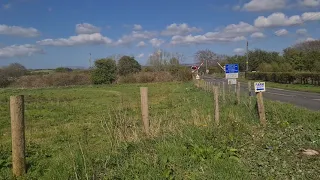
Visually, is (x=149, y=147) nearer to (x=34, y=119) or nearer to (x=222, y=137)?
(x=222, y=137)

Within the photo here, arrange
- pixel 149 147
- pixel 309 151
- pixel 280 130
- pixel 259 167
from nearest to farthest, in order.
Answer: pixel 259 167 → pixel 309 151 → pixel 149 147 → pixel 280 130

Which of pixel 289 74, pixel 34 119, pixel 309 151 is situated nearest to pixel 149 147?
pixel 309 151

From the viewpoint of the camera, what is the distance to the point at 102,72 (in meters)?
67.9

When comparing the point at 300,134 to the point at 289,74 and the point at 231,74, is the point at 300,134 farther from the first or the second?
the point at 289,74

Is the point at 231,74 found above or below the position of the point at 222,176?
above

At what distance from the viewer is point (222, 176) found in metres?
5.26

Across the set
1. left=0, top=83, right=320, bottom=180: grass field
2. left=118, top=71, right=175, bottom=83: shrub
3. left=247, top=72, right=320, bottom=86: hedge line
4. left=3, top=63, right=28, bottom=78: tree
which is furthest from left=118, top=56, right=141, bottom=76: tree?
left=0, top=83, right=320, bottom=180: grass field

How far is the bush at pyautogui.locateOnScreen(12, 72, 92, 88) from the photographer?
66625mm

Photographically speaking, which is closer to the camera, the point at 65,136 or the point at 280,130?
the point at 280,130

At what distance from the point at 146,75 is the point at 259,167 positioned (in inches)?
2451

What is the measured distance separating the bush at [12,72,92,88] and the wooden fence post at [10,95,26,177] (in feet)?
209

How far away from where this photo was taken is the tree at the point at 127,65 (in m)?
78.0

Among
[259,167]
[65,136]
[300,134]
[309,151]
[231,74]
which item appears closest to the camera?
[259,167]

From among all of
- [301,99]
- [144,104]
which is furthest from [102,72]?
[144,104]
